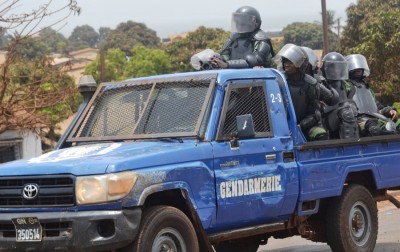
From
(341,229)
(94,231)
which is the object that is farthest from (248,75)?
(94,231)

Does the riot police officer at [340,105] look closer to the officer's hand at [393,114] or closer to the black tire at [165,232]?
the officer's hand at [393,114]

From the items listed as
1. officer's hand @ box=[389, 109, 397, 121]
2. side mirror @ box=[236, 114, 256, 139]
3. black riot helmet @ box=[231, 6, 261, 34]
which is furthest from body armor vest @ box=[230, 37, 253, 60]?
side mirror @ box=[236, 114, 256, 139]

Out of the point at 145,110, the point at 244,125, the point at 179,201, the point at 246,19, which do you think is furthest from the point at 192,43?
the point at 179,201

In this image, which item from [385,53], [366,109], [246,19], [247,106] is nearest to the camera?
[247,106]

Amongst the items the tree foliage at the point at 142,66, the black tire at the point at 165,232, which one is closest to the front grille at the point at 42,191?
the black tire at the point at 165,232

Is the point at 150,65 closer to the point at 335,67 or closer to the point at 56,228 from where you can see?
the point at 335,67

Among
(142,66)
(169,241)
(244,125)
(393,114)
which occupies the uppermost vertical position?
(142,66)

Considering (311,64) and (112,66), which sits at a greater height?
(112,66)

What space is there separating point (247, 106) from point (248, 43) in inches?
71.8

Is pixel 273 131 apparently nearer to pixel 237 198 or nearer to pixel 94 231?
pixel 237 198

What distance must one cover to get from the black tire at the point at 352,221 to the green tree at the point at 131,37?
95.5 meters

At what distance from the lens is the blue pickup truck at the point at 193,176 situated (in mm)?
6625

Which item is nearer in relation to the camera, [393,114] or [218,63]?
[218,63]

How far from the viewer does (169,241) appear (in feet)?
22.9
